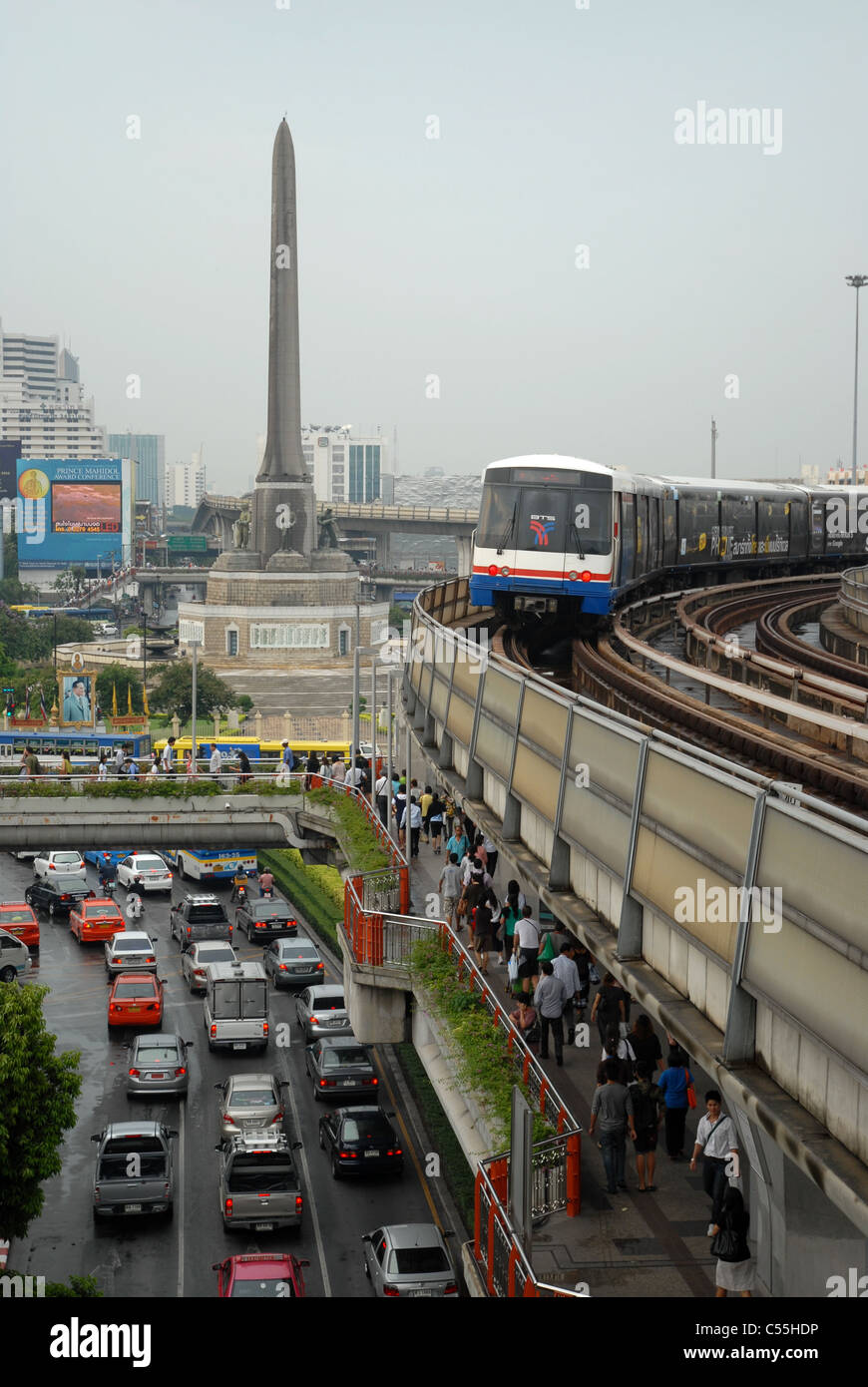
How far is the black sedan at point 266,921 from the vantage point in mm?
35000

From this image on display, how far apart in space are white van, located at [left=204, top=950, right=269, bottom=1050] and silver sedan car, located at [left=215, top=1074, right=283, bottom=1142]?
354 cm

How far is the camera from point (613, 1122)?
9.20 metres

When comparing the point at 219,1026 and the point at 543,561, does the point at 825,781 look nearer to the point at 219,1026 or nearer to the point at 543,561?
the point at 543,561

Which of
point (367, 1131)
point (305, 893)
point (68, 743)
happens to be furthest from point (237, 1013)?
point (68, 743)

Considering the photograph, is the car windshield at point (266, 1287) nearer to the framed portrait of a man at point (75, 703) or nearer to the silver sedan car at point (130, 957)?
the silver sedan car at point (130, 957)

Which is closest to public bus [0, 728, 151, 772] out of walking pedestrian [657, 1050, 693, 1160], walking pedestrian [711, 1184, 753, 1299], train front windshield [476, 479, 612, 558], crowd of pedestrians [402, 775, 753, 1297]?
train front windshield [476, 479, 612, 558]

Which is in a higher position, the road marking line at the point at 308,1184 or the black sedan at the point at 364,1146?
the black sedan at the point at 364,1146

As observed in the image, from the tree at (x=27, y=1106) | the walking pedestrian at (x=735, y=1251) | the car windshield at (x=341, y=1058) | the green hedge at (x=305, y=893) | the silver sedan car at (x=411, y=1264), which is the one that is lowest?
the green hedge at (x=305, y=893)

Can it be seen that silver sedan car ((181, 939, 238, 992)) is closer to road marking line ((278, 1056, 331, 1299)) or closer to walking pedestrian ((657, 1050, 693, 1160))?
road marking line ((278, 1056, 331, 1299))

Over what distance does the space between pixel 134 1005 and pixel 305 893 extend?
449 inches

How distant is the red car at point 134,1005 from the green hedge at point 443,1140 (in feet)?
15.5

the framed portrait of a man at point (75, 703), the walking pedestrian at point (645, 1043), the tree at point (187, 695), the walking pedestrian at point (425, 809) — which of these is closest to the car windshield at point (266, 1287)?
the walking pedestrian at point (645, 1043)

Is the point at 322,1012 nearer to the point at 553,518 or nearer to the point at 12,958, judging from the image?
the point at 12,958
